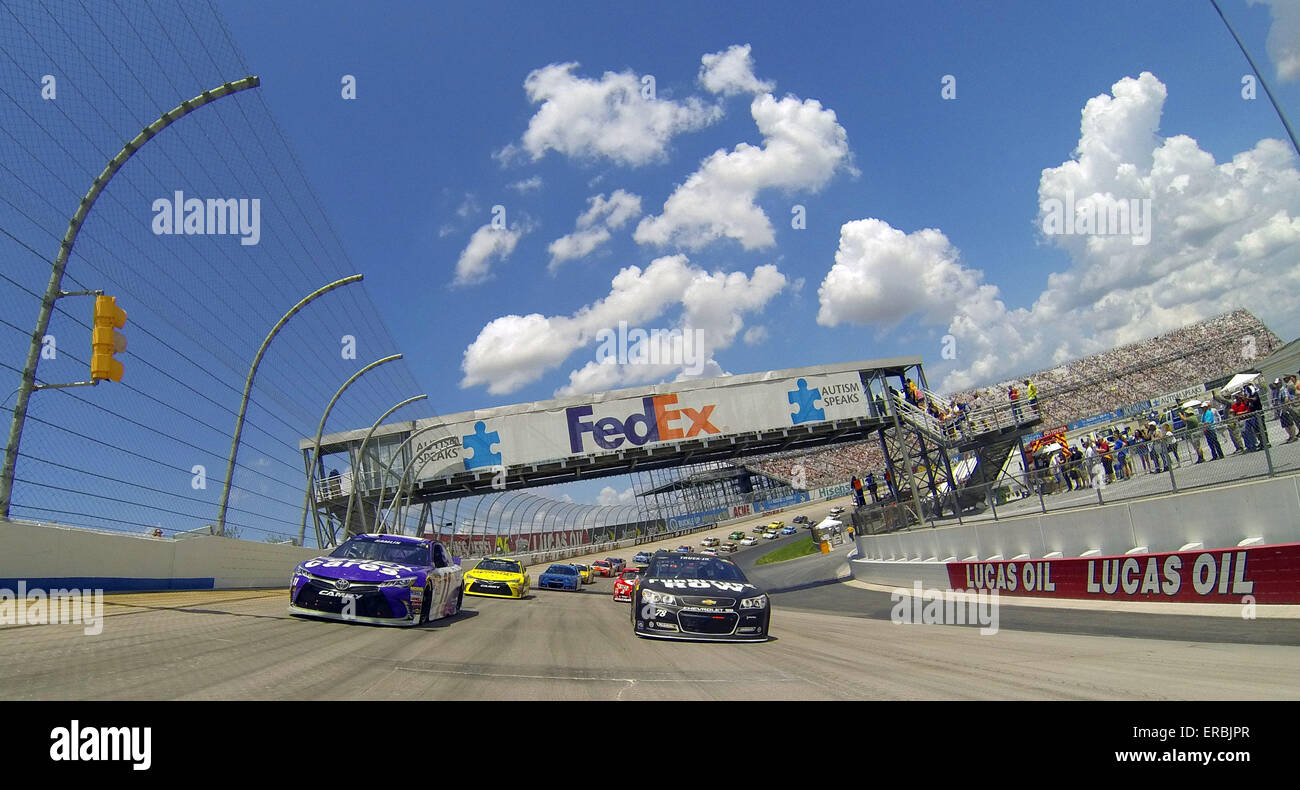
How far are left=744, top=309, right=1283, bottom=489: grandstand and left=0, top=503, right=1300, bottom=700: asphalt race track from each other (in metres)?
57.1

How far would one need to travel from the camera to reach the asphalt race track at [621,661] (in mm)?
4707

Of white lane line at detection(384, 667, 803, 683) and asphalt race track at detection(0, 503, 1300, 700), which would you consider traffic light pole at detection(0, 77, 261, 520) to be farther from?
white lane line at detection(384, 667, 803, 683)

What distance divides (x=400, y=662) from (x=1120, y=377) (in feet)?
273

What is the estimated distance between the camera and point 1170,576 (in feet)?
35.1

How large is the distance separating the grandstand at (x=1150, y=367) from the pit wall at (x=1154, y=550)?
4886 centimetres

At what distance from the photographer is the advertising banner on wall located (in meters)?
29.0

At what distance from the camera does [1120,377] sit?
71.6 meters

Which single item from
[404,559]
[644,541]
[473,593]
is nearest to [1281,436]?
[404,559]

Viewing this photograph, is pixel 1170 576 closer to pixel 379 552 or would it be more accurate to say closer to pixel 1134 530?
pixel 1134 530

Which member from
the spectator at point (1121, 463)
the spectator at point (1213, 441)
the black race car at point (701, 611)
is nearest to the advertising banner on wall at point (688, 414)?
the spectator at point (1121, 463)

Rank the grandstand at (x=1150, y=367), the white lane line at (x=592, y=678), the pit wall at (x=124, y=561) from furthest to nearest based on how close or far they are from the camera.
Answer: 1. the grandstand at (x=1150, y=367)
2. the pit wall at (x=124, y=561)
3. the white lane line at (x=592, y=678)

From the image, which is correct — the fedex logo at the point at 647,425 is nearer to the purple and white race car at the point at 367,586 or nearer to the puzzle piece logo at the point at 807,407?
the puzzle piece logo at the point at 807,407

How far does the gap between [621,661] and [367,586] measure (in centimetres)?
453
